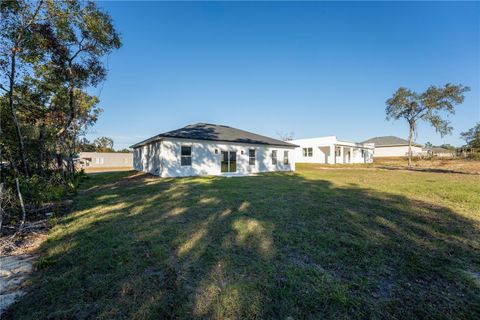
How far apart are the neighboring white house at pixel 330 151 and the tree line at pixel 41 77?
25784 millimetres

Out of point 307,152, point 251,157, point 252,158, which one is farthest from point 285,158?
point 307,152

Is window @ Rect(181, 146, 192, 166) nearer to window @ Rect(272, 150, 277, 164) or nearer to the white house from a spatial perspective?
the white house

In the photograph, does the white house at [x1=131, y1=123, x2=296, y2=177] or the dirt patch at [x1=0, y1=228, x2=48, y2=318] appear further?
the white house at [x1=131, y1=123, x2=296, y2=177]

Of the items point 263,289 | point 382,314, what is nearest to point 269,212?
point 263,289

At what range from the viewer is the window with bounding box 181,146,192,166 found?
14.7 meters

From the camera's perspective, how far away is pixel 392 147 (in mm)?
46500

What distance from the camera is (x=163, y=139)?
1391cm

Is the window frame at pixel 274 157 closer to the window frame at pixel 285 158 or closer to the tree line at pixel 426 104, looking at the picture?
the window frame at pixel 285 158

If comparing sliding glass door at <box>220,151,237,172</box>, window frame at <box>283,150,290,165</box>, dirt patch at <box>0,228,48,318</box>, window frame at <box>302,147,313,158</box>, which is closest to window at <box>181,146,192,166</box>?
sliding glass door at <box>220,151,237,172</box>

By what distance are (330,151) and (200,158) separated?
75.9 feet

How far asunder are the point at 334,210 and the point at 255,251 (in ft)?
10.6

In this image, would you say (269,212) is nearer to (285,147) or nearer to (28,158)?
(28,158)

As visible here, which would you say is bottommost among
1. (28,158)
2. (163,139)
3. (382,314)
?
(382,314)

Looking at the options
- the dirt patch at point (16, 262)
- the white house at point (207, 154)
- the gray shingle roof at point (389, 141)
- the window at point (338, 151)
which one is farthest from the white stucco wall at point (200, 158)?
the gray shingle roof at point (389, 141)
